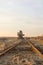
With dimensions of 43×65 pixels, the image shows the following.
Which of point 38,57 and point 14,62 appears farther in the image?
point 38,57

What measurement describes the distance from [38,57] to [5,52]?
134cm

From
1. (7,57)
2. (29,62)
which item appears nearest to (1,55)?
(7,57)

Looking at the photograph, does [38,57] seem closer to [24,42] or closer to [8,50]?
[8,50]

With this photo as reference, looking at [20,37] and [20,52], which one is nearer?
[20,52]

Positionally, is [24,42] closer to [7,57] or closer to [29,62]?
[7,57]

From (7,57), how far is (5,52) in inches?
13.2

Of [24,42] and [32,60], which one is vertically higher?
[24,42]

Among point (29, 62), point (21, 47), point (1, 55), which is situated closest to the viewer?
point (29, 62)

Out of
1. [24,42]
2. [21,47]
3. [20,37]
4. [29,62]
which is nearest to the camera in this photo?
[29,62]

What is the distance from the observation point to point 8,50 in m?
7.84

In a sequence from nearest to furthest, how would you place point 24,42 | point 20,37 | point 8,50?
1. point 8,50
2. point 24,42
3. point 20,37

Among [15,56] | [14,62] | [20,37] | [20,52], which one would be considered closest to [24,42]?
[20,37]

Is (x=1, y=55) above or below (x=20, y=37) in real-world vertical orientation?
below

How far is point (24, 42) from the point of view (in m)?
9.79
